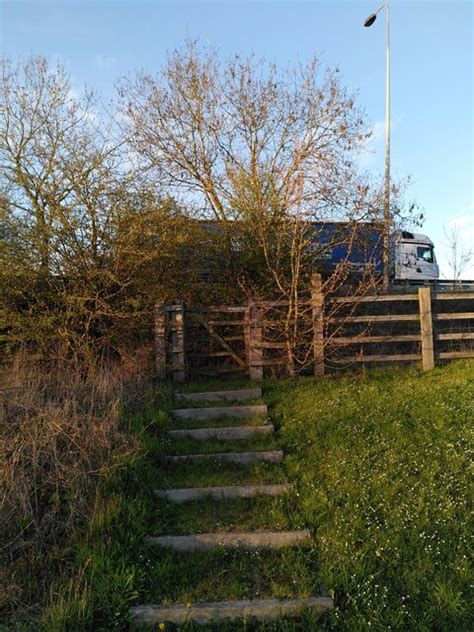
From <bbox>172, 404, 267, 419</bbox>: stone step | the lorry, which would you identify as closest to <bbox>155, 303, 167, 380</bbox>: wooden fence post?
<bbox>172, 404, 267, 419</bbox>: stone step

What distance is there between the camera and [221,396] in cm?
792

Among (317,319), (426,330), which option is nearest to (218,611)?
(317,319)

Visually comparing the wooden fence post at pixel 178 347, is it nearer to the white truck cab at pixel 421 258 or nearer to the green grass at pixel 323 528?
the green grass at pixel 323 528

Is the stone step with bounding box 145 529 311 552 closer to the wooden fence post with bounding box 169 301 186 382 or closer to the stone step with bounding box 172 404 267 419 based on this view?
the stone step with bounding box 172 404 267 419

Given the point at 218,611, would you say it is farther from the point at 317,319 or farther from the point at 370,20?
the point at 370,20

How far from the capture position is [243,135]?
12.1m

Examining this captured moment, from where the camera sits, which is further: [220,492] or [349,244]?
[349,244]

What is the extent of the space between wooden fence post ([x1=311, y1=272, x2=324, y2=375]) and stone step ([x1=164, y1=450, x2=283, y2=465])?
3.38m

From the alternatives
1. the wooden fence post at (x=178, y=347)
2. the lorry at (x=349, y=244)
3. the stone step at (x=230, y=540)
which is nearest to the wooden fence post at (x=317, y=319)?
the lorry at (x=349, y=244)

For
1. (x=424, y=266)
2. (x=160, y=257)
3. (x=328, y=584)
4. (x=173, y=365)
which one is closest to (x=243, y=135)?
(x=160, y=257)

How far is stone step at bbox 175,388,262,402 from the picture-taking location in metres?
7.88

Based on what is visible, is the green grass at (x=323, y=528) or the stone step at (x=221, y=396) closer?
the green grass at (x=323, y=528)

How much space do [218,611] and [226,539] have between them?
0.87m

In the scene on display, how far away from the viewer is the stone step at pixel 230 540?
4316 millimetres
